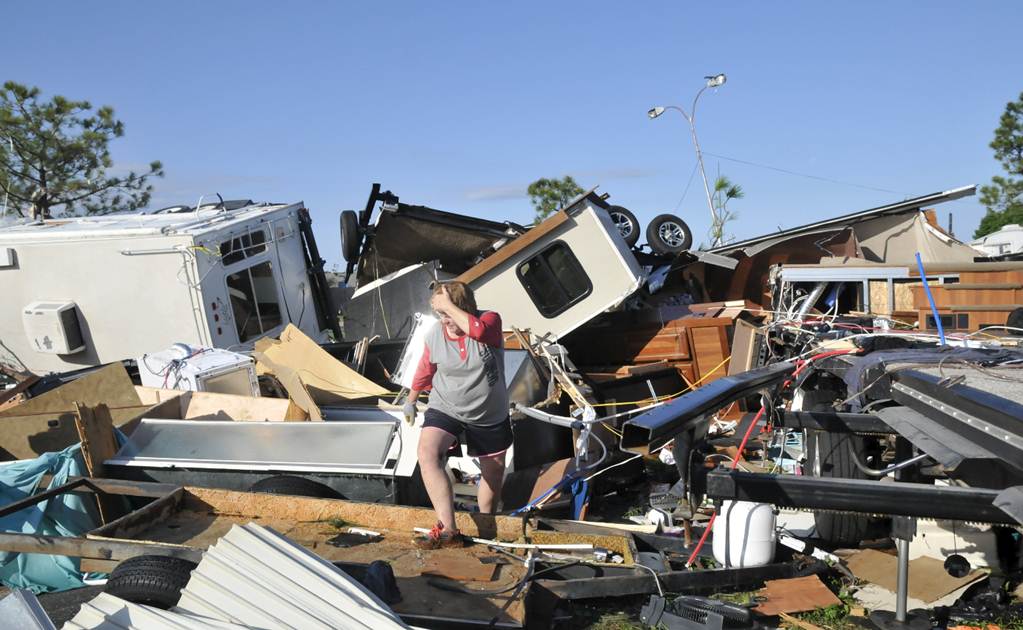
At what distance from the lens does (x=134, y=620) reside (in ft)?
9.59

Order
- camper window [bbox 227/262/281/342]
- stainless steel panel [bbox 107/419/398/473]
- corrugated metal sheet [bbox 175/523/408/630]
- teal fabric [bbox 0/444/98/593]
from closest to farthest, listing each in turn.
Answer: corrugated metal sheet [bbox 175/523/408/630] → teal fabric [bbox 0/444/98/593] → stainless steel panel [bbox 107/419/398/473] → camper window [bbox 227/262/281/342]

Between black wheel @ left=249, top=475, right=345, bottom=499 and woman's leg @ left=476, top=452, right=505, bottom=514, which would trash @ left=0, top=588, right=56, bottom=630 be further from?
woman's leg @ left=476, top=452, right=505, bottom=514

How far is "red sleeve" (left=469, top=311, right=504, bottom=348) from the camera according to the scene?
16.5 ft

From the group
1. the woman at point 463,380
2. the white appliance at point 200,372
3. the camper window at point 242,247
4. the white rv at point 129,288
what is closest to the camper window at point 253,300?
the white rv at point 129,288

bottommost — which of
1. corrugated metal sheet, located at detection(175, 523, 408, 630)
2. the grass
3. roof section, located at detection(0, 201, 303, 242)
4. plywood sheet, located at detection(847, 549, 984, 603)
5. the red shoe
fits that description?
plywood sheet, located at detection(847, 549, 984, 603)

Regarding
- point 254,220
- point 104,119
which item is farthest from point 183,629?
point 104,119

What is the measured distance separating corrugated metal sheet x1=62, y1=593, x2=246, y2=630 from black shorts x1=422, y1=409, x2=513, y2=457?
2.23m

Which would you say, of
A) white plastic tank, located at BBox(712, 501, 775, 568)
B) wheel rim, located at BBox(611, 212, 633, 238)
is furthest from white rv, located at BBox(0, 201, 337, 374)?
white plastic tank, located at BBox(712, 501, 775, 568)

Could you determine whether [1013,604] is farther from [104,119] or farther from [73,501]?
[104,119]

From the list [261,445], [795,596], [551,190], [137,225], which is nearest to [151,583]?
[261,445]

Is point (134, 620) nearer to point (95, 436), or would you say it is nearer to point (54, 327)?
point (95, 436)

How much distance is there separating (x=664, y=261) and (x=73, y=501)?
9574 mm

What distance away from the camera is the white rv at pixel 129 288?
383 inches

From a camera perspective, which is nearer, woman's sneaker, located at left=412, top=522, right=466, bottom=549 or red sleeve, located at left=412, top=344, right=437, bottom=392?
woman's sneaker, located at left=412, top=522, right=466, bottom=549
